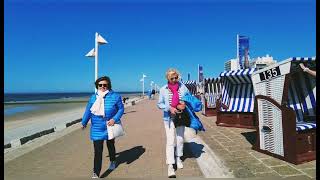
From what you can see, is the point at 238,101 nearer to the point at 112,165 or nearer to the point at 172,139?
the point at 172,139

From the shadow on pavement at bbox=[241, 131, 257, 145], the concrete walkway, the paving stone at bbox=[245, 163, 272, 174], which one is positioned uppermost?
the shadow on pavement at bbox=[241, 131, 257, 145]

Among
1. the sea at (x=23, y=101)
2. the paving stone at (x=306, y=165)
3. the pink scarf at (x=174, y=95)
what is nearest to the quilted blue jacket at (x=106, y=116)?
the pink scarf at (x=174, y=95)

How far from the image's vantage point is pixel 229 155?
6.84m

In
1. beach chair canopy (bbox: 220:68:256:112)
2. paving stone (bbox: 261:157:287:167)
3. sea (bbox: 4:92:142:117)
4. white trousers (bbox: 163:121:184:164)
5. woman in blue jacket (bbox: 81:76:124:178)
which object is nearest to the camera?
woman in blue jacket (bbox: 81:76:124:178)

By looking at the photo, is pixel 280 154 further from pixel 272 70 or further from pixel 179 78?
pixel 179 78

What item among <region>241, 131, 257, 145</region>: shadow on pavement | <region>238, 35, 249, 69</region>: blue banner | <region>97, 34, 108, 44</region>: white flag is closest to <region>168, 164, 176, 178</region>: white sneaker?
<region>241, 131, 257, 145</region>: shadow on pavement

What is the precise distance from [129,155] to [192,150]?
1.20m

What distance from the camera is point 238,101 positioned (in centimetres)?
1209

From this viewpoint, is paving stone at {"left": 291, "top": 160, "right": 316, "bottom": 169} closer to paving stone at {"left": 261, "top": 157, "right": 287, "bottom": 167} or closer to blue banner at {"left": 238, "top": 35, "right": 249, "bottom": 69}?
paving stone at {"left": 261, "top": 157, "right": 287, "bottom": 167}

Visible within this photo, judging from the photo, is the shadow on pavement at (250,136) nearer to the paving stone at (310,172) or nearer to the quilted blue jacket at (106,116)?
the paving stone at (310,172)

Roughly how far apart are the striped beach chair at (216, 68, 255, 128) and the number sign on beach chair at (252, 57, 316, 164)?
12.1 ft

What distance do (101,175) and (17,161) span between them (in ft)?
6.97

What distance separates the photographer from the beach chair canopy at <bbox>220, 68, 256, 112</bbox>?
11438 mm

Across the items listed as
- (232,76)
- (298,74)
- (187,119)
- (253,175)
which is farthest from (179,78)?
(232,76)
